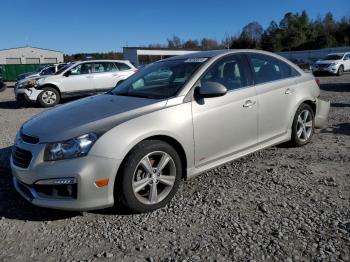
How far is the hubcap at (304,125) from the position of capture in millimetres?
5609

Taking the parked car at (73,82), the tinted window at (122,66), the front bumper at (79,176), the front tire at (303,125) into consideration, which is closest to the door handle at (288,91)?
the front tire at (303,125)

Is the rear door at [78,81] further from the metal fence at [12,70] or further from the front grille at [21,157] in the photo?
the metal fence at [12,70]

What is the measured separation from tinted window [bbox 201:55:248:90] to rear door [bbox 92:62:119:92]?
10128 millimetres

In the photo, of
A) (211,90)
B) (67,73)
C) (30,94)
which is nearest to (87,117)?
(211,90)

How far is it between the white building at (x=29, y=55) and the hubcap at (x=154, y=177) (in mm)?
68335

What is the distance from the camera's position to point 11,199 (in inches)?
167

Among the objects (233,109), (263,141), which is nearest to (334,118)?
(263,141)

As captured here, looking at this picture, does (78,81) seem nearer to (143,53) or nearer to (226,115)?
(226,115)

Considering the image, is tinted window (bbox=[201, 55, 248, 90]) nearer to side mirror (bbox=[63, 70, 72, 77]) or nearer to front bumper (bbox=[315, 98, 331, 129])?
front bumper (bbox=[315, 98, 331, 129])

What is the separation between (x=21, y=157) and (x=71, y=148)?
2.14ft

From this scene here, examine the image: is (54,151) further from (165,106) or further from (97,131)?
(165,106)

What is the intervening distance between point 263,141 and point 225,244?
2.09 meters

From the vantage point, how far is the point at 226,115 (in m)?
4.32

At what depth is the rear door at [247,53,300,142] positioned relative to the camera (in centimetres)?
483
